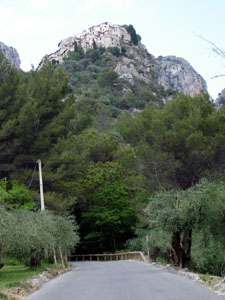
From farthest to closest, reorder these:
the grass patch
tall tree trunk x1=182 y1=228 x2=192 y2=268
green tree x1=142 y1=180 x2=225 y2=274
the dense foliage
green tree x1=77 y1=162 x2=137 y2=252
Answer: green tree x1=77 y1=162 x2=137 y2=252, tall tree trunk x1=182 y1=228 x2=192 y2=268, the dense foliage, green tree x1=142 y1=180 x2=225 y2=274, the grass patch

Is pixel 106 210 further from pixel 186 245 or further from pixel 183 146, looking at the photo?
pixel 186 245

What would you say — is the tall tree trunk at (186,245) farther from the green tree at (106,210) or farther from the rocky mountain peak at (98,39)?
the rocky mountain peak at (98,39)

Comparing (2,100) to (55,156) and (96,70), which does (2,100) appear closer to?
(55,156)

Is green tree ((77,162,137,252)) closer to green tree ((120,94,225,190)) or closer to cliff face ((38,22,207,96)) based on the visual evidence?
green tree ((120,94,225,190))

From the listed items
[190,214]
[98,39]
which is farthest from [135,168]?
[98,39]

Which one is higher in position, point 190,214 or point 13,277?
point 190,214

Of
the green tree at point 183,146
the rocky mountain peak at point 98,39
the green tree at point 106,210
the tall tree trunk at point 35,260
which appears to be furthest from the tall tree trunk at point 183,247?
the rocky mountain peak at point 98,39

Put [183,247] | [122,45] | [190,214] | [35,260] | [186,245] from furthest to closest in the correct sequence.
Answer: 1. [122,45]
2. [35,260]
3. [183,247]
4. [186,245]
5. [190,214]

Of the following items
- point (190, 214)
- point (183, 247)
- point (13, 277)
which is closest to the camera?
point (13, 277)

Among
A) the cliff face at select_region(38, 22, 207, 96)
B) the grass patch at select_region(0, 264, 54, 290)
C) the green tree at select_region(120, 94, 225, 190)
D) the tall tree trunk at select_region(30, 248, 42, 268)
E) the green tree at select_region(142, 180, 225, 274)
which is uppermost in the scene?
the cliff face at select_region(38, 22, 207, 96)

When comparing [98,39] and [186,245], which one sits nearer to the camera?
[186,245]

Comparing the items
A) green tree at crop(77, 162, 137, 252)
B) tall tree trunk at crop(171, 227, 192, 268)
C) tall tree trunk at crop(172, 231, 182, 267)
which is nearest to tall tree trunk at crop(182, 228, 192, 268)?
tall tree trunk at crop(171, 227, 192, 268)

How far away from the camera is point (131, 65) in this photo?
148125 millimetres

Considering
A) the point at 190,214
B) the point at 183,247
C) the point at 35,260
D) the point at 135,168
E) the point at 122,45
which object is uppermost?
the point at 122,45
